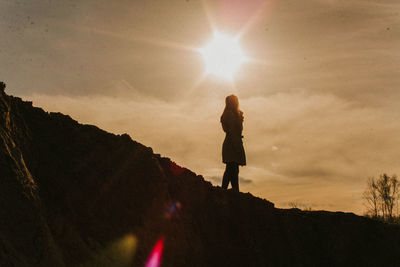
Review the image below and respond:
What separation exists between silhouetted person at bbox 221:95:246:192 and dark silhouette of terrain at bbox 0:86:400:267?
0.56 metres

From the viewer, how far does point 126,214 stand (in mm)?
7918

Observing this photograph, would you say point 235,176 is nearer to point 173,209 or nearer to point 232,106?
point 232,106

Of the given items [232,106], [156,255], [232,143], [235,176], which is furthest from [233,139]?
[156,255]

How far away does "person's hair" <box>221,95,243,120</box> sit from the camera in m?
11.6

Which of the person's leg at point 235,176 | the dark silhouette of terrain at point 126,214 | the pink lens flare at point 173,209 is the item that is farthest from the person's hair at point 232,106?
the pink lens flare at point 173,209

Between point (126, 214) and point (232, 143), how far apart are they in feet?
14.6

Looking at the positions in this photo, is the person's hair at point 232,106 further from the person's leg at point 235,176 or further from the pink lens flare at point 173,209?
the pink lens flare at point 173,209

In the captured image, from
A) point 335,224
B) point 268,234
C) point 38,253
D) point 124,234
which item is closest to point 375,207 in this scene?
point 335,224

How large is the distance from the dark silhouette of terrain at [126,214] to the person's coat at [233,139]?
36.2 inches

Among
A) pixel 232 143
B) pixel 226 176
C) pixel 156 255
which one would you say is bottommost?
pixel 156 255

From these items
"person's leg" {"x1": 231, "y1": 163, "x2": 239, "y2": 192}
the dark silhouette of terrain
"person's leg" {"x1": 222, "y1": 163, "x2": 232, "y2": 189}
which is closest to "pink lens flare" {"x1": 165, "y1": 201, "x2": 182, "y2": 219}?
the dark silhouette of terrain

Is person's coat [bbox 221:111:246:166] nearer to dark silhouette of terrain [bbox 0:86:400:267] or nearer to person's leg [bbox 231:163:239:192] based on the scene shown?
person's leg [bbox 231:163:239:192]

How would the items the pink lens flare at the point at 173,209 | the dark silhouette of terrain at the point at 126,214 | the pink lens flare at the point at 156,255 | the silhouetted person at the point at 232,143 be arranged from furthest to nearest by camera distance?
the silhouetted person at the point at 232,143 < the pink lens flare at the point at 173,209 < the pink lens flare at the point at 156,255 < the dark silhouette of terrain at the point at 126,214

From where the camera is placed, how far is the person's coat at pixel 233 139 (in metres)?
11.5
